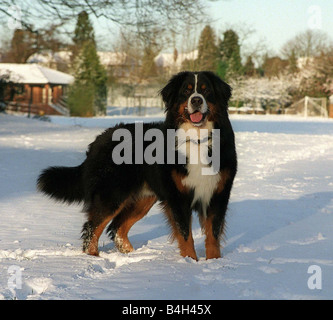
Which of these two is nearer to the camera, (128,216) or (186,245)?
(186,245)

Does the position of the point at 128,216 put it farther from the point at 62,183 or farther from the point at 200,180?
the point at 200,180

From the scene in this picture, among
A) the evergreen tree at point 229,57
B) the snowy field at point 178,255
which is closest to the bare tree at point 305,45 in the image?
the evergreen tree at point 229,57

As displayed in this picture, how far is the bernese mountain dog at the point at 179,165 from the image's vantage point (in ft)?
14.9

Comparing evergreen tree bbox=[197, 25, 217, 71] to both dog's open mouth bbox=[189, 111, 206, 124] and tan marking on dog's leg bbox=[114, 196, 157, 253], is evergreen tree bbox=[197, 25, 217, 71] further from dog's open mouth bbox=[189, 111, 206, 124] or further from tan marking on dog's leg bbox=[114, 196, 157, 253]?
dog's open mouth bbox=[189, 111, 206, 124]

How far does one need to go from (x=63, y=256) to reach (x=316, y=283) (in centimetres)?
229

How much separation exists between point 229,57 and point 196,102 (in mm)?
48775

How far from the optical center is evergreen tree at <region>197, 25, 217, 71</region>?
3778 cm

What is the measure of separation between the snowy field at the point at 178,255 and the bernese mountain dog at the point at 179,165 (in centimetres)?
36

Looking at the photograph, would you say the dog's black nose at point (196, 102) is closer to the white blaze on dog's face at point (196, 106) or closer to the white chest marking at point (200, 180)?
the white blaze on dog's face at point (196, 106)

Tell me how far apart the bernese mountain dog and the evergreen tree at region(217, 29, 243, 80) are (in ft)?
150

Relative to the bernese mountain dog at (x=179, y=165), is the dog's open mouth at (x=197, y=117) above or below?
above

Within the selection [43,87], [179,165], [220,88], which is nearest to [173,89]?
[220,88]

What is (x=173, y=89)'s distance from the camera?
15.4ft
